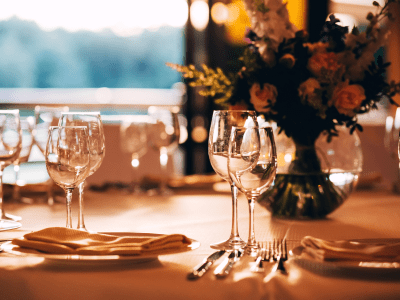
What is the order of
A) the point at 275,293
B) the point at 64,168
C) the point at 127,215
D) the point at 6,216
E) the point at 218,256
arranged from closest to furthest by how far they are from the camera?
1. the point at 275,293
2. the point at 218,256
3. the point at 64,168
4. the point at 6,216
5. the point at 127,215

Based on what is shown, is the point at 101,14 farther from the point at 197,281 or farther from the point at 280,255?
the point at 197,281

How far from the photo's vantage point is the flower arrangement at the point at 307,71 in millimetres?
1271

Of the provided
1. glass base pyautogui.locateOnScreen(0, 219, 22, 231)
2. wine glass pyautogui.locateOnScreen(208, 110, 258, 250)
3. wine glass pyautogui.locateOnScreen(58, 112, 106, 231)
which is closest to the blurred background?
glass base pyautogui.locateOnScreen(0, 219, 22, 231)

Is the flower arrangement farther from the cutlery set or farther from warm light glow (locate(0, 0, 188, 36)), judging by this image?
warm light glow (locate(0, 0, 188, 36))

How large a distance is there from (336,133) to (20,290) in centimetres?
88

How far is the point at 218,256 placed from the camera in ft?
2.91

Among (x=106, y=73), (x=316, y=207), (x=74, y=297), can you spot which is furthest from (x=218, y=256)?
(x=106, y=73)

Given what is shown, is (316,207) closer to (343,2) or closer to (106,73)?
(106,73)

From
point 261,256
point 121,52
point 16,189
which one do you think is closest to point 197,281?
point 261,256

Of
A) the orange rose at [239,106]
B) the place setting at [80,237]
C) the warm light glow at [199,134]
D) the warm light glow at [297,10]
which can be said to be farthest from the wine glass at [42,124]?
the warm light glow at [297,10]

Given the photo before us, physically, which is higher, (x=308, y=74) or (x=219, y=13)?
(x=219, y=13)

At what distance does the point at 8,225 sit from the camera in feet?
3.93

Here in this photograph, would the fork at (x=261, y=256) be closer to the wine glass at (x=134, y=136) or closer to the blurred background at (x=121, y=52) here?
the wine glass at (x=134, y=136)

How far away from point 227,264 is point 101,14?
3838 mm
